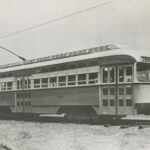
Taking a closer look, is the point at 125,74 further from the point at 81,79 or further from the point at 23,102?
the point at 23,102

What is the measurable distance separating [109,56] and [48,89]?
4.02m

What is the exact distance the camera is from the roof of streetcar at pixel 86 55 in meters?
15.0

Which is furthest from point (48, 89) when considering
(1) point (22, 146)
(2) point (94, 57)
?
(1) point (22, 146)

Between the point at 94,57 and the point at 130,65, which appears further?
the point at 94,57

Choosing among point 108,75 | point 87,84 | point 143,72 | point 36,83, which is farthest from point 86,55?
point 36,83

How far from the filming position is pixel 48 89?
59.4 ft

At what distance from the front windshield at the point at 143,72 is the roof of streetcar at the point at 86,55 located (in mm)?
234

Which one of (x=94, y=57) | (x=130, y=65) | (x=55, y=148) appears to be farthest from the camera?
(x=94, y=57)

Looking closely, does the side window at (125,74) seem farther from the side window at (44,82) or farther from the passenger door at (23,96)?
the passenger door at (23,96)

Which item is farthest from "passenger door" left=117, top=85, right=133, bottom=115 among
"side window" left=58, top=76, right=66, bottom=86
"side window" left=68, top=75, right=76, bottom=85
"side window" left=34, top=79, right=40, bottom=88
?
"side window" left=34, top=79, right=40, bottom=88

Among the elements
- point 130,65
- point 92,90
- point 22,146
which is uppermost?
point 130,65

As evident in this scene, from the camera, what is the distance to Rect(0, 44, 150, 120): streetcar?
48.1 ft

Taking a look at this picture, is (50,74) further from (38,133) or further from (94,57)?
(38,133)

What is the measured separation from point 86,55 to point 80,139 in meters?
5.95
